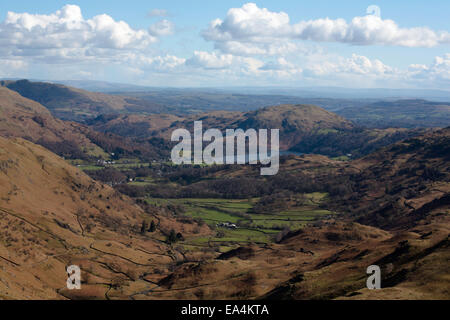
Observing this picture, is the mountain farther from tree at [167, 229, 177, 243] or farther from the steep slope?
tree at [167, 229, 177, 243]

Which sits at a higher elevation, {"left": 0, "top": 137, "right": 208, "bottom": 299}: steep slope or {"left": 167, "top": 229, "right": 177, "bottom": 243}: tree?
{"left": 0, "top": 137, "right": 208, "bottom": 299}: steep slope

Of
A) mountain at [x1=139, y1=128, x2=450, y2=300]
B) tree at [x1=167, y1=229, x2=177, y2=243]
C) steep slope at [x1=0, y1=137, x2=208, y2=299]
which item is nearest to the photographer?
mountain at [x1=139, y1=128, x2=450, y2=300]

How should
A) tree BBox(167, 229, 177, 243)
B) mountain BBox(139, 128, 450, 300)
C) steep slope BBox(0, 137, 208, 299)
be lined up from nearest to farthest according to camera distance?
1. mountain BBox(139, 128, 450, 300)
2. steep slope BBox(0, 137, 208, 299)
3. tree BBox(167, 229, 177, 243)

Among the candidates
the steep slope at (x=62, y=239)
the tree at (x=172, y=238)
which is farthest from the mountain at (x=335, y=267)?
the tree at (x=172, y=238)

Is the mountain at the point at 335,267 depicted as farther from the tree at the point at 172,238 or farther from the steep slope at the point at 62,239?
the tree at the point at 172,238

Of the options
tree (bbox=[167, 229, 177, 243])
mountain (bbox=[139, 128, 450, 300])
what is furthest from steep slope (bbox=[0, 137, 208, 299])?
mountain (bbox=[139, 128, 450, 300])

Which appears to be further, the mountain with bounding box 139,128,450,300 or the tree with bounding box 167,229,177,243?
the tree with bounding box 167,229,177,243

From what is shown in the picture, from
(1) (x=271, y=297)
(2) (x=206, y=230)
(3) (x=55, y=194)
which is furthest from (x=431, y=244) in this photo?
(3) (x=55, y=194)
